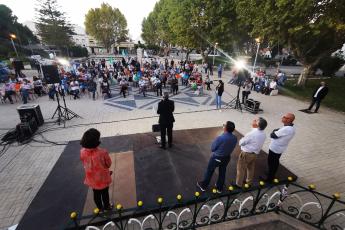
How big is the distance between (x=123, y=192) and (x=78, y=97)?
11604 millimetres

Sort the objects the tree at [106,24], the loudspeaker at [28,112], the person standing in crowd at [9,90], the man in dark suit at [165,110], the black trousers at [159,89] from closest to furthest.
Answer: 1. the man in dark suit at [165,110]
2. the loudspeaker at [28,112]
3. the person standing in crowd at [9,90]
4. the black trousers at [159,89]
5. the tree at [106,24]

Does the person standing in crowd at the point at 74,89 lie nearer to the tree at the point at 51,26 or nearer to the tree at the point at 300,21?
the tree at the point at 300,21

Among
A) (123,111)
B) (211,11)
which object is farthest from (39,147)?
(211,11)

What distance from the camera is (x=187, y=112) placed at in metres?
11.4

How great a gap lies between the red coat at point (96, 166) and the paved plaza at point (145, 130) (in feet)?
7.79

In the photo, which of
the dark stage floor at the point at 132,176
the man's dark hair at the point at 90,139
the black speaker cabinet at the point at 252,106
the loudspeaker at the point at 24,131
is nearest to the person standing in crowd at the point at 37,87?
the loudspeaker at the point at 24,131

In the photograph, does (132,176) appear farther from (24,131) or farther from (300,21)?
(300,21)

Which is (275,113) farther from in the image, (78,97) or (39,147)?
(78,97)

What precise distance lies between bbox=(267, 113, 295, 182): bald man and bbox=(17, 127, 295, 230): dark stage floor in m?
0.80

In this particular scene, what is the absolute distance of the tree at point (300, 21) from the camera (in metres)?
11.9

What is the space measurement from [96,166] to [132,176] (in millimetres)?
2002

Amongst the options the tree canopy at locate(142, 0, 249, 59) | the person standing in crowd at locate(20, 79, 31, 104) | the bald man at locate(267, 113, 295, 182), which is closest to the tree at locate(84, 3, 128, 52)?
the tree canopy at locate(142, 0, 249, 59)

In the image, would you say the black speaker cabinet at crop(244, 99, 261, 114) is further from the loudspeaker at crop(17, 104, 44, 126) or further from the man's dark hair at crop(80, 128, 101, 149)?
the loudspeaker at crop(17, 104, 44, 126)

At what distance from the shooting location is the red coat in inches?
142
